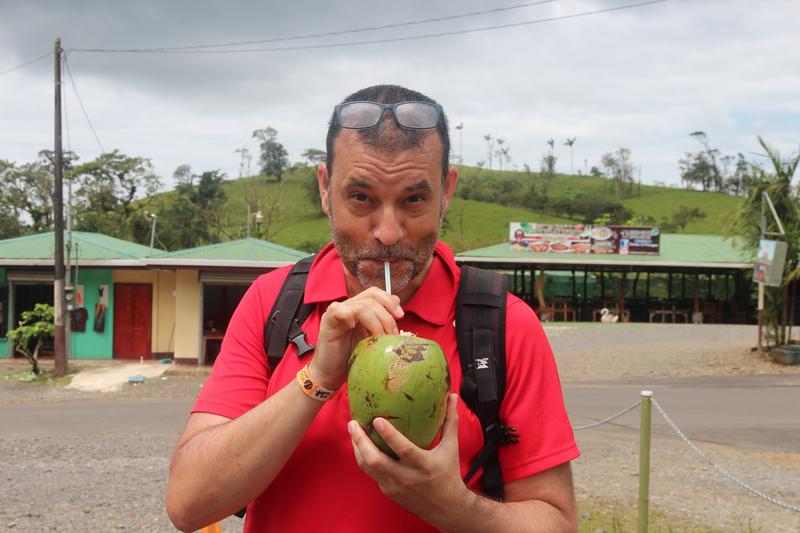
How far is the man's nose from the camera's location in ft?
5.55

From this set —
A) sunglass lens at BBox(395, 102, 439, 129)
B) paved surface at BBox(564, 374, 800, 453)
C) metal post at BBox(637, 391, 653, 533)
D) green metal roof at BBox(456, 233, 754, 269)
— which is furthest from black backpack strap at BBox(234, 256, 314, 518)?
green metal roof at BBox(456, 233, 754, 269)

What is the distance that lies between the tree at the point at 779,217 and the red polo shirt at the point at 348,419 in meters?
17.9

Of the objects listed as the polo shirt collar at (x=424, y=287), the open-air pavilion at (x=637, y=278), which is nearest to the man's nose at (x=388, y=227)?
the polo shirt collar at (x=424, y=287)

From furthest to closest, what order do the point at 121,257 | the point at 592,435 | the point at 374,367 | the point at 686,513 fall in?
the point at 121,257
the point at 592,435
the point at 686,513
the point at 374,367

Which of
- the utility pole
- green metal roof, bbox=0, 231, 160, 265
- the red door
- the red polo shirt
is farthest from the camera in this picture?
the red door

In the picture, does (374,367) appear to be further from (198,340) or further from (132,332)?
(132,332)

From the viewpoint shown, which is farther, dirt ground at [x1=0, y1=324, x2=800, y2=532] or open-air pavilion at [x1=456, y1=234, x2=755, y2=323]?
open-air pavilion at [x1=456, y1=234, x2=755, y2=323]

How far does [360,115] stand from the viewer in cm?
175

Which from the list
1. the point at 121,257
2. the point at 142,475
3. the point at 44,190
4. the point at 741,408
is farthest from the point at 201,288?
the point at 44,190

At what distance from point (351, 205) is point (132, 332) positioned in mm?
19805

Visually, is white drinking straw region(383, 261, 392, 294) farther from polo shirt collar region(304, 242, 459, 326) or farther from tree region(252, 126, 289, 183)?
tree region(252, 126, 289, 183)

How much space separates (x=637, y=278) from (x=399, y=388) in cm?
3261

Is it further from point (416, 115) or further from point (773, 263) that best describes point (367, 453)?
point (773, 263)

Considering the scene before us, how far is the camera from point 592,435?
10078 millimetres
